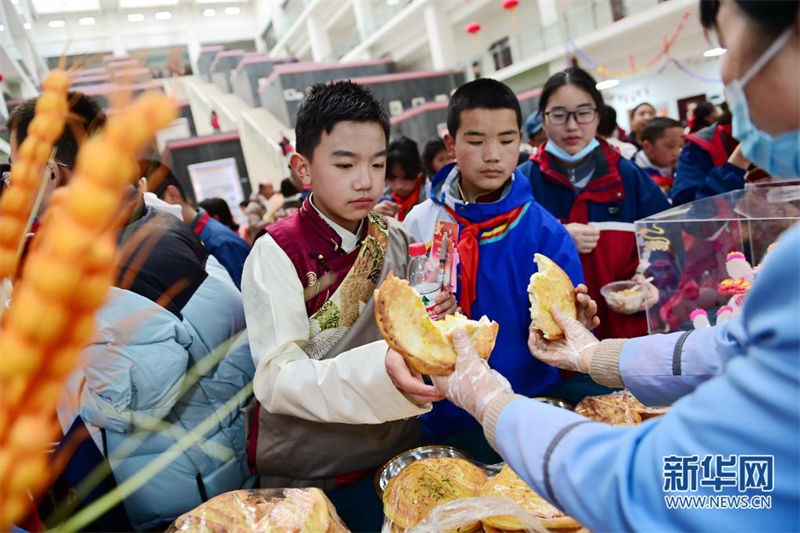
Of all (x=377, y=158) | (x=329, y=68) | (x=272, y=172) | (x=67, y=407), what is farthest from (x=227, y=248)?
(x=329, y=68)

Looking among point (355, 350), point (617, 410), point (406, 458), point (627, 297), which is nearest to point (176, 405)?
point (355, 350)

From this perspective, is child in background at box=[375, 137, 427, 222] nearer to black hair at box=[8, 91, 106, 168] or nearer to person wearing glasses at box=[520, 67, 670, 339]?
person wearing glasses at box=[520, 67, 670, 339]

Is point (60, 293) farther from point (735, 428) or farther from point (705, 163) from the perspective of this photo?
point (705, 163)

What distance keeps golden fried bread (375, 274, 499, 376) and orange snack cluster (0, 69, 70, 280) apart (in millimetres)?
620

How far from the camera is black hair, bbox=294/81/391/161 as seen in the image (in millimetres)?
1324

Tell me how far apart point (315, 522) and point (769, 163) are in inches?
36.3

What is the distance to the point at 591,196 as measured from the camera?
2145mm

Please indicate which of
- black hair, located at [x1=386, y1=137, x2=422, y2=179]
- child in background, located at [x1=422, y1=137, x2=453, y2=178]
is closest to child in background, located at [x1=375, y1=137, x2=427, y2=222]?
black hair, located at [x1=386, y1=137, x2=422, y2=179]

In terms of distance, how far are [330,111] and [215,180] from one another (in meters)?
13.1

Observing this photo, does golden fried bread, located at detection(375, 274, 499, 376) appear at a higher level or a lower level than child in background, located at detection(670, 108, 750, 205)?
lower

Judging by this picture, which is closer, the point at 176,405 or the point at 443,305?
the point at 176,405

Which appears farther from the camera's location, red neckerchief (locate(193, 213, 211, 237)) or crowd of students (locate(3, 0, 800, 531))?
red neckerchief (locate(193, 213, 211, 237))

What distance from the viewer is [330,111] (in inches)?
52.0

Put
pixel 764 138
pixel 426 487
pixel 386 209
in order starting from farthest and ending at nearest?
pixel 386 209, pixel 426 487, pixel 764 138
